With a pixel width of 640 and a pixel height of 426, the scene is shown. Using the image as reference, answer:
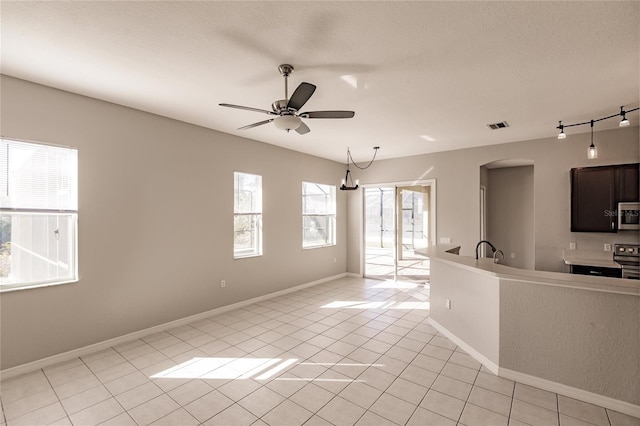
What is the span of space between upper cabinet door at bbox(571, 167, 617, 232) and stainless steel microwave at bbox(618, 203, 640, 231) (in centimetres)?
10

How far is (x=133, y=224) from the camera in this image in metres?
3.64

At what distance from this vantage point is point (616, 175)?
14.1ft

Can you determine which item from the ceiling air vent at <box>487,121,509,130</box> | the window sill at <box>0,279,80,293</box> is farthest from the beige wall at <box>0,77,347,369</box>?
the ceiling air vent at <box>487,121,509,130</box>

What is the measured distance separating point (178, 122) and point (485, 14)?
3742mm

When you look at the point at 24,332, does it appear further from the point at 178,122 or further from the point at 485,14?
the point at 485,14

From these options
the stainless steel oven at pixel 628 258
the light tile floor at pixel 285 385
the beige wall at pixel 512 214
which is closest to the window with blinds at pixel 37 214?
the light tile floor at pixel 285 385

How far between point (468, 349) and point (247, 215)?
12.3ft

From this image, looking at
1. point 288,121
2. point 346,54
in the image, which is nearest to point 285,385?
point 288,121

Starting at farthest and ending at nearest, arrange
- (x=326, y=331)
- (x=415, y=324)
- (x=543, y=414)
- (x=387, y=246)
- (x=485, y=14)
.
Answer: (x=387, y=246), (x=415, y=324), (x=326, y=331), (x=543, y=414), (x=485, y=14)

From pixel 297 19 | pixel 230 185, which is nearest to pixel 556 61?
pixel 297 19

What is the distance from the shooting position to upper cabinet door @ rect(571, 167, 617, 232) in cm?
432

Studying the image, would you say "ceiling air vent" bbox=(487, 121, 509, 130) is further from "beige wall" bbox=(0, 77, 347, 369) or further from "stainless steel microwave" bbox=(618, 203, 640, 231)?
"beige wall" bbox=(0, 77, 347, 369)

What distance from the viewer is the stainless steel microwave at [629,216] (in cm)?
Result: 409

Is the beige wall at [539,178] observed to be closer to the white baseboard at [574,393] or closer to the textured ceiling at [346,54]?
the textured ceiling at [346,54]
